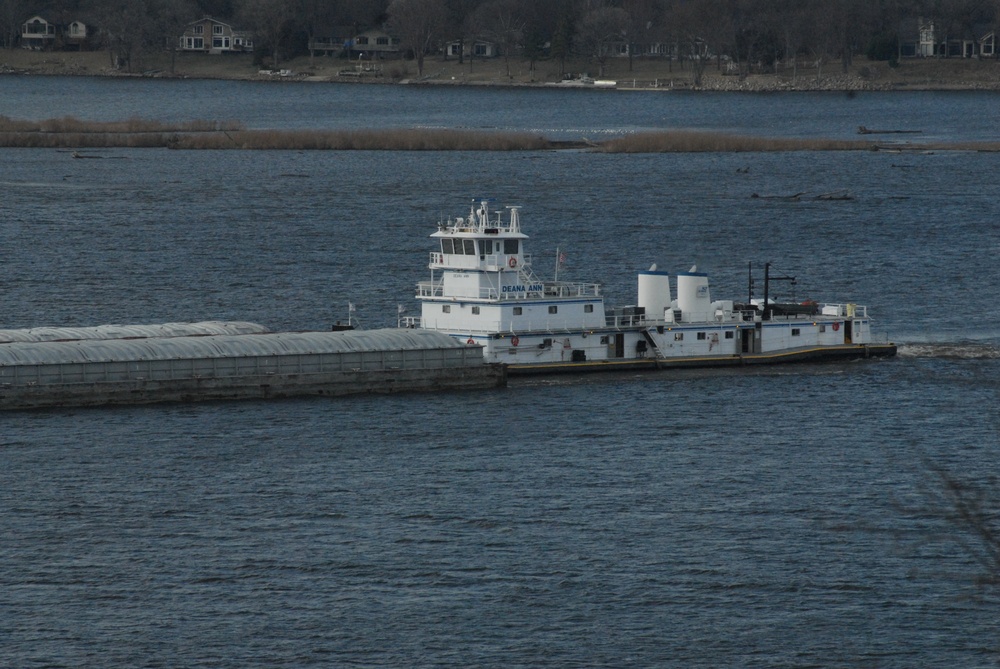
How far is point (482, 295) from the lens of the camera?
284 feet

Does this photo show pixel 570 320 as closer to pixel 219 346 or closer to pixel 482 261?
pixel 482 261

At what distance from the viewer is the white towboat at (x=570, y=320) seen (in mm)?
85500

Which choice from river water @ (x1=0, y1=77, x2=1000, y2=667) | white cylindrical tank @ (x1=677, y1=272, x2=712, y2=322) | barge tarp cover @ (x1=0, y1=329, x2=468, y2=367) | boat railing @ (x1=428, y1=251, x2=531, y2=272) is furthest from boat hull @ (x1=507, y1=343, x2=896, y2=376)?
barge tarp cover @ (x1=0, y1=329, x2=468, y2=367)

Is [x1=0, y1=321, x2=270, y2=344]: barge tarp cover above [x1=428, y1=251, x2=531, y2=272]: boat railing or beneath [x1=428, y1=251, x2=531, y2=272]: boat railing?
beneath

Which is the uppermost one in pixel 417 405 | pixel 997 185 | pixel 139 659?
pixel 997 185

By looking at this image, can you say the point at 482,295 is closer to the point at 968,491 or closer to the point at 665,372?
the point at 665,372

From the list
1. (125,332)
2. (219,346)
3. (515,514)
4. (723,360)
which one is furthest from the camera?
(723,360)

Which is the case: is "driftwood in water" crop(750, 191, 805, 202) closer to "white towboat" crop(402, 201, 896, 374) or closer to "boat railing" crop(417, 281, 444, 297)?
"white towboat" crop(402, 201, 896, 374)

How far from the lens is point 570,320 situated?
86438 mm

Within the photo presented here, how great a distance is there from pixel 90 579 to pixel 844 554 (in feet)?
80.3

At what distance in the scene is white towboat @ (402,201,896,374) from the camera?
85.5 m

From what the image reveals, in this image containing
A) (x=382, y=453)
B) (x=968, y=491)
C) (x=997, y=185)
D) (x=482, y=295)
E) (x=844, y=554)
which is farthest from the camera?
(x=997, y=185)

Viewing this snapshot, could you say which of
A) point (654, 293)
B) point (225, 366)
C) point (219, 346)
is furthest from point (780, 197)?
point (225, 366)

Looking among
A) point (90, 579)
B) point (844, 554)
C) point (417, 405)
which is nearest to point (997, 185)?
point (417, 405)
